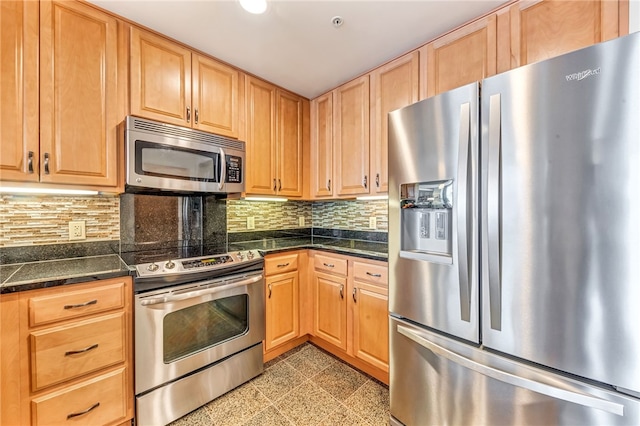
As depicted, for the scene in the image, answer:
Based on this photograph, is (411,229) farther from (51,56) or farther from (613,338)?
(51,56)

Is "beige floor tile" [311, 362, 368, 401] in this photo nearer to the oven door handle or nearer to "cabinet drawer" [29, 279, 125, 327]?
the oven door handle

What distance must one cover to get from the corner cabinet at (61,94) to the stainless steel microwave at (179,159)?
0.14 meters

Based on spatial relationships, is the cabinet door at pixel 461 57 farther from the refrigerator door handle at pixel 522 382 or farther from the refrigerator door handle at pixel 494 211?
the refrigerator door handle at pixel 522 382

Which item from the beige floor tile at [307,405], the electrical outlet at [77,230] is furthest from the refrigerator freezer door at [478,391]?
the electrical outlet at [77,230]

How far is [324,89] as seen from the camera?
2.40 meters

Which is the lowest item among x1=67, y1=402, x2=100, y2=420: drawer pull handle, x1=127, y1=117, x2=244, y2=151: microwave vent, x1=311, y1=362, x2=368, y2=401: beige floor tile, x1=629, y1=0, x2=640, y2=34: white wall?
x1=311, y1=362, x2=368, y2=401: beige floor tile

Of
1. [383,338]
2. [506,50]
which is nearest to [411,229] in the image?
[383,338]

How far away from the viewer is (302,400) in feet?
5.54

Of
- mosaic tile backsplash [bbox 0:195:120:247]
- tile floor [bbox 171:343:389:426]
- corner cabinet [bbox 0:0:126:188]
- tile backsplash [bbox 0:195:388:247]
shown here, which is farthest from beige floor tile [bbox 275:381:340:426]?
corner cabinet [bbox 0:0:126:188]

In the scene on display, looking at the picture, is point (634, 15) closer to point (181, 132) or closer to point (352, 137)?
point (352, 137)

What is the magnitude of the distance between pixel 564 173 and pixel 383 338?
1.38 metres

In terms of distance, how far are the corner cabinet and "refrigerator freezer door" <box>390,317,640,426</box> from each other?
1.93 metres

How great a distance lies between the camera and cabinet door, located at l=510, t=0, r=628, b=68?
1.13m

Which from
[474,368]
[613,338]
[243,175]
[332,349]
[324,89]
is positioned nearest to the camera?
[613,338]
